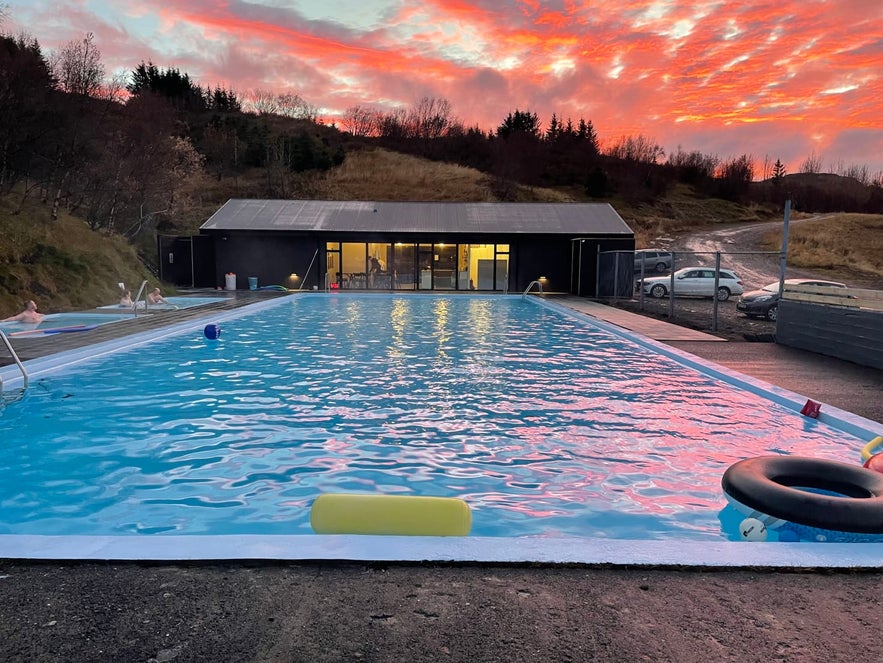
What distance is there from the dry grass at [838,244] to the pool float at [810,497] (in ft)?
133

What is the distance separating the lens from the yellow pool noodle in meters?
3.42

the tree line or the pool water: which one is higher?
the tree line

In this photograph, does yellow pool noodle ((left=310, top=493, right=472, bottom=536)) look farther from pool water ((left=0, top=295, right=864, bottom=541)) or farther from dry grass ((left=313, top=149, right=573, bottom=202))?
dry grass ((left=313, top=149, right=573, bottom=202))

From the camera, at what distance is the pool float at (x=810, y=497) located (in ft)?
11.5

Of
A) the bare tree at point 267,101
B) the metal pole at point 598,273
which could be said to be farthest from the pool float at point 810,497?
the bare tree at point 267,101

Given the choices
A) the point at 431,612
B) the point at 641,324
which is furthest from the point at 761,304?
the point at 431,612

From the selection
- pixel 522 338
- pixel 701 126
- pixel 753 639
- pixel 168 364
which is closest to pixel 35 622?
pixel 753 639

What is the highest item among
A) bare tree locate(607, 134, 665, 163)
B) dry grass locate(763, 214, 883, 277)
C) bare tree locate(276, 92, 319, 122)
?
bare tree locate(276, 92, 319, 122)

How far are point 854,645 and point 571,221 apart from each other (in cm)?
2736

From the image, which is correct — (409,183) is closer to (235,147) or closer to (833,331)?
(235,147)

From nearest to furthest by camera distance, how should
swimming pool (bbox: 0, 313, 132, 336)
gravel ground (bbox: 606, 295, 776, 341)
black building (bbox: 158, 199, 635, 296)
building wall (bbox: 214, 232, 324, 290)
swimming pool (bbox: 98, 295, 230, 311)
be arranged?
swimming pool (bbox: 0, 313, 132, 336) < gravel ground (bbox: 606, 295, 776, 341) < swimming pool (bbox: 98, 295, 230, 311) < black building (bbox: 158, 199, 635, 296) < building wall (bbox: 214, 232, 324, 290)

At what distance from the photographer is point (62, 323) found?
46.6 feet

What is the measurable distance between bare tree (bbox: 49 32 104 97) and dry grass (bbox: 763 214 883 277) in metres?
40.6

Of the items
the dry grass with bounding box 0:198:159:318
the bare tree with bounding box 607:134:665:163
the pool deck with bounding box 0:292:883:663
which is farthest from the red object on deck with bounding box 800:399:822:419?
the bare tree with bounding box 607:134:665:163
